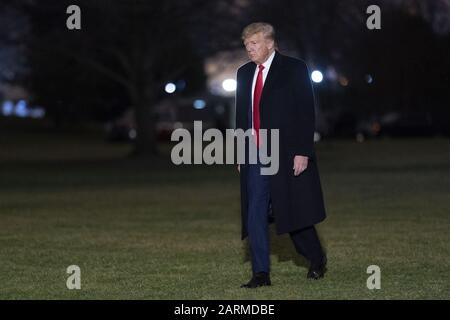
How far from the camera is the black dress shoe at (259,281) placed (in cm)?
1009

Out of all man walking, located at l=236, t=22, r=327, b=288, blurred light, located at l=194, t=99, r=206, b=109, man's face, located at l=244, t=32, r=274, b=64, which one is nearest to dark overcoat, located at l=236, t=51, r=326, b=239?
man walking, located at l=236, t=22, r=327, b=288

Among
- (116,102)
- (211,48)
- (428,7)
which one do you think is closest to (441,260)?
(211,48)

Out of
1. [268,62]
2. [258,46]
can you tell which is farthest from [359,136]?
[258,46]

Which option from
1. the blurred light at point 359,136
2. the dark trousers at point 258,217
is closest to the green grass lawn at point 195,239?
the dark trousers at point 258,217

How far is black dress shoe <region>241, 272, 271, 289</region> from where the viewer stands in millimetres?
10086

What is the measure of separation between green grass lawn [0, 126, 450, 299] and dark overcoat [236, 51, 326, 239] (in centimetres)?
68

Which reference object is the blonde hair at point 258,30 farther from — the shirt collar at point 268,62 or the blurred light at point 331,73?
the blurred light at point 331,73

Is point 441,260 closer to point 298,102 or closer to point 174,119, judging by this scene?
point 298,102

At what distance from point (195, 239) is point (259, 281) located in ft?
15.2

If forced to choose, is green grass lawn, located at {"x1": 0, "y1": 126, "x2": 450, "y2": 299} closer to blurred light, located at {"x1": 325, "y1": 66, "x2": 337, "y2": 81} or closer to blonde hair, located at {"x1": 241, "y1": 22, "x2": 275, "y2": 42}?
blonde hair, located at {"x1": 241, "y1": 22, "x2": 275, "y2": 42}

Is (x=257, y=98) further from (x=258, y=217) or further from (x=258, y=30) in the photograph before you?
(x=258, y=217)

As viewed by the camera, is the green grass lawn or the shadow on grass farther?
the shadow on grass

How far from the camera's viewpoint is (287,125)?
1006 centimetres

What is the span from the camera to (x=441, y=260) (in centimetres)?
1212
